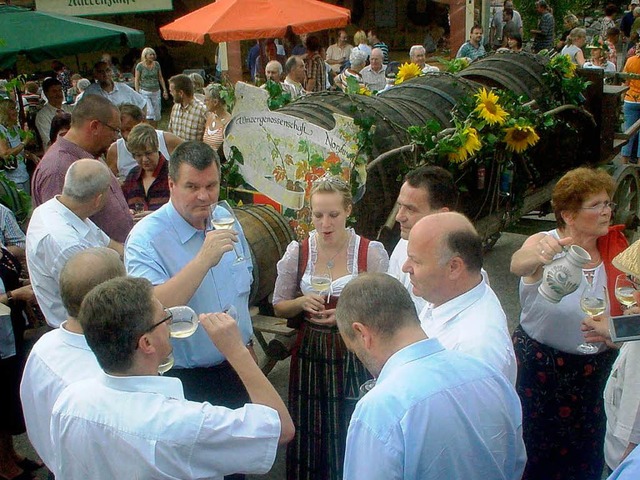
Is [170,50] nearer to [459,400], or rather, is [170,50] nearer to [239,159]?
[239,159]

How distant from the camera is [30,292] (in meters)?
3.93

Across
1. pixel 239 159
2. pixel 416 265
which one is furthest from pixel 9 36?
pixel 416 265

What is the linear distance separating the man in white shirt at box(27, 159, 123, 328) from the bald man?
6.02 ft

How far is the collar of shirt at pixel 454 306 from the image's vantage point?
2.52m

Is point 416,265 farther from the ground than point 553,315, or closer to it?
farther from the ground

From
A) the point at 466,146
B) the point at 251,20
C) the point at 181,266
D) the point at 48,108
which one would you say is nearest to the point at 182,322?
the point at 181,266

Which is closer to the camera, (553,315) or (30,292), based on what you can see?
(553,315)

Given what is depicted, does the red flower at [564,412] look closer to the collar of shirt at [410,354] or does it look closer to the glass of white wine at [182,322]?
the collar of shirt at [410,354]

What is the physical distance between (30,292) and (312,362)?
163cm

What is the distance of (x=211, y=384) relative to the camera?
3197 mm

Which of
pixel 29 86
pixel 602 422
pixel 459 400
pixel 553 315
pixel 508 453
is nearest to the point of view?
pixel 459 400

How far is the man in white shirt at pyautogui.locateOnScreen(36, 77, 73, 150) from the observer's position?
8.23 meters

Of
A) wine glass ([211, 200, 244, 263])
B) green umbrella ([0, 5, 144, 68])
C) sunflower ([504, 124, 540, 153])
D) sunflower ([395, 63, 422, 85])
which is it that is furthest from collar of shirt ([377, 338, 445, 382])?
green umbrella ([0, 5, 144, 68])

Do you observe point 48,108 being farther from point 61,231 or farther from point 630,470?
point 630,470
